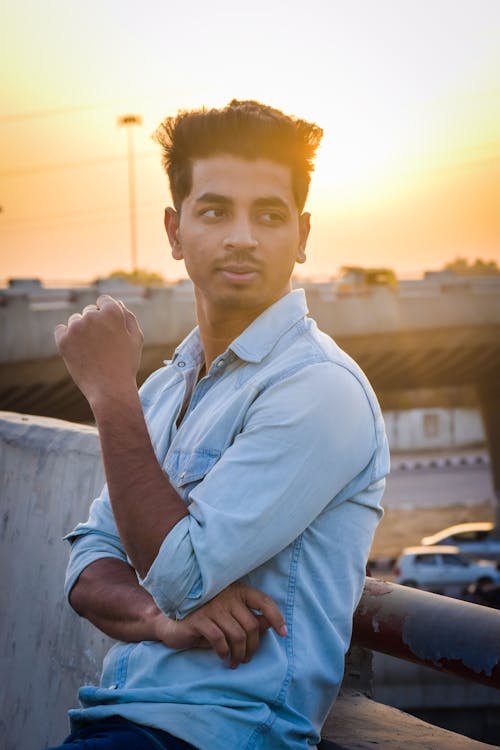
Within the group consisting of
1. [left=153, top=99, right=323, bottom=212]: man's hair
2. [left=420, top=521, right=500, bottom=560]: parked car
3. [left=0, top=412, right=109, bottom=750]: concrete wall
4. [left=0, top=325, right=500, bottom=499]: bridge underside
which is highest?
[left=153, top=99, right=323, bottom=212]: man's hair

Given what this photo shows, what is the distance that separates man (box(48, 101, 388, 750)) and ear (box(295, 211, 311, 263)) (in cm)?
16

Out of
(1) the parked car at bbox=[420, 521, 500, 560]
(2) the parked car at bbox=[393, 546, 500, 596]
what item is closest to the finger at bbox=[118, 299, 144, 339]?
(2) the parked car at bbox=[393, 546, 500, 596]

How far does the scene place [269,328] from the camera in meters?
2.58

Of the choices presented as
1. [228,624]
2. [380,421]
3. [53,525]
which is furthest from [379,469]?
[53,525]

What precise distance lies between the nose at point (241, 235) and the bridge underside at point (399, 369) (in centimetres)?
2584

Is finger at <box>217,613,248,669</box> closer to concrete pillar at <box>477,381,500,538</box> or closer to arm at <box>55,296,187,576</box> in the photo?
arm at <box>55,296,187,576</box>

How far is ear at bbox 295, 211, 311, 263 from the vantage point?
286 cm

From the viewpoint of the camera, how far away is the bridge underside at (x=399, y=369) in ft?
96.4

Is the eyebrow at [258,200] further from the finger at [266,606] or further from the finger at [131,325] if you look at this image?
the finger at [266,606]

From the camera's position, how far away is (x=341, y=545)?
2.37 meters

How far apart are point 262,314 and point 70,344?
0.46m

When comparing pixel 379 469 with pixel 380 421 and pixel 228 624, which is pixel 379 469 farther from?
pixel 228 624

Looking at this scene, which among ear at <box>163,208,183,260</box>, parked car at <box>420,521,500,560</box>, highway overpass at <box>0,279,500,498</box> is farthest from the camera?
parked car at <box>420,521,500,560</box>

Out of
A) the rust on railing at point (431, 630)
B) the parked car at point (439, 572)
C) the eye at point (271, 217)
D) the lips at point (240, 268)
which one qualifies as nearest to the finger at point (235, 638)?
the rust on railing at point (431, 630)
